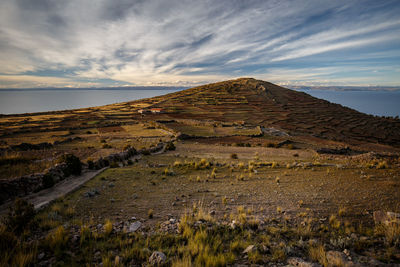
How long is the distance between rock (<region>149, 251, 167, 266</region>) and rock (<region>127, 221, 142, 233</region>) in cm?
189

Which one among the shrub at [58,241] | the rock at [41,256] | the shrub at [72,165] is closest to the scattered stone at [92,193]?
the shrub at [72,165]

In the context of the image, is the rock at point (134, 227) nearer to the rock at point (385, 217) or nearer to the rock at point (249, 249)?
the rock at point (249, 249)

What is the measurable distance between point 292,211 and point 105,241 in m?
7.05

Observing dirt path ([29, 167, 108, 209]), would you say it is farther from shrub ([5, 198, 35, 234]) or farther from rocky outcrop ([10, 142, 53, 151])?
rocky outcrop ([10, 142, 53, 151])

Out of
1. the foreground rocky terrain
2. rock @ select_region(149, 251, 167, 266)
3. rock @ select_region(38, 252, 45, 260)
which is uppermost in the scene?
rock @ select_region(38, 252, 45, 260)

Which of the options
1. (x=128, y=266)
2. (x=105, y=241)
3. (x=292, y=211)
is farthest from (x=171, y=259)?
(x=292, y=211)

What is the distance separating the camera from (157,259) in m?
4.32

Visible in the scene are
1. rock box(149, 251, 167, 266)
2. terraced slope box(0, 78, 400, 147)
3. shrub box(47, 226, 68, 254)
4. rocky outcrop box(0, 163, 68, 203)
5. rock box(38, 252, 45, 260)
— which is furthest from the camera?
terraced slope box(0, 78, 400, 147)

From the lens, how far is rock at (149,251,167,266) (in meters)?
4.25

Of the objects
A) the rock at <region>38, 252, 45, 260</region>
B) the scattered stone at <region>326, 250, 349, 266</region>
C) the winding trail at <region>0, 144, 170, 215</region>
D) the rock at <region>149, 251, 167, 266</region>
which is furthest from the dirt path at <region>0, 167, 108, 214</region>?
the scattered stone at <region>326, 250, 349, 266</region>

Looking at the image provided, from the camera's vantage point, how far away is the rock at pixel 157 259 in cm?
425

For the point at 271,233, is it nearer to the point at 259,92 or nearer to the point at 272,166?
the point at 272,166

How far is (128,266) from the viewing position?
4.32 m

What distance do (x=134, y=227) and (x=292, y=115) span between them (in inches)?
3167
